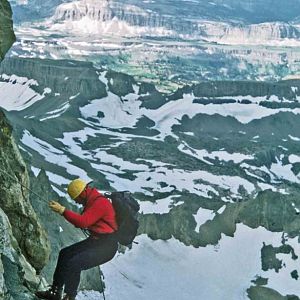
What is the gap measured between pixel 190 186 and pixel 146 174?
1421 centimetres

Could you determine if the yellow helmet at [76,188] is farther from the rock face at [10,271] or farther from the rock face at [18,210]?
the rock face at [18,210]

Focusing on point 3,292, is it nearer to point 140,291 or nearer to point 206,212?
point 140,291

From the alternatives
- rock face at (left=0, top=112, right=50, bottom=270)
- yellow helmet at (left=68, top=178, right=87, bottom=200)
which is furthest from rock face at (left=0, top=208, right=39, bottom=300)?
rock face at (left=0, top=112, right=50, bottom=270)

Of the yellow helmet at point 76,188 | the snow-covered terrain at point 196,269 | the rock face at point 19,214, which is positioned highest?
the yellow helmet at point 76,188

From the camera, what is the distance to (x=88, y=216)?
1513 cm

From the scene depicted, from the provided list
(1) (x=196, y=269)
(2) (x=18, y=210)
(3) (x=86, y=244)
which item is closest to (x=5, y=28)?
(2) (x=18, y=210)

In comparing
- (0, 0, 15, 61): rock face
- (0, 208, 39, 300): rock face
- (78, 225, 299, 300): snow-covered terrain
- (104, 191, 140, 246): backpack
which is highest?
(0, 0, 15, 61): rock face

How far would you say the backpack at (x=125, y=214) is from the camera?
15.5 metres

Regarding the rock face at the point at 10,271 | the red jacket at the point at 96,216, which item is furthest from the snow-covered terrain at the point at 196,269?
the red jacket at the point at 96,216

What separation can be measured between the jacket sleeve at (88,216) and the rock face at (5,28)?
334 inches

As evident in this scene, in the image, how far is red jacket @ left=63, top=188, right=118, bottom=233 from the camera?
49.4ft

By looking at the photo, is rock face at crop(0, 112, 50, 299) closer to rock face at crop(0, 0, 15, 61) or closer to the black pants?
the black pants

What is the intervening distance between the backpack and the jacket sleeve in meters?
0.37

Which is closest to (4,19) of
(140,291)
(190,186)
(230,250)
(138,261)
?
(140,291)
